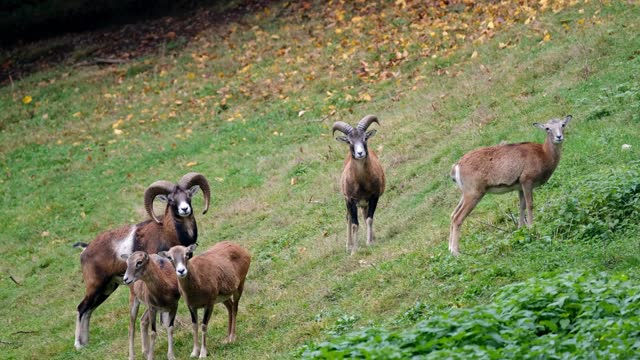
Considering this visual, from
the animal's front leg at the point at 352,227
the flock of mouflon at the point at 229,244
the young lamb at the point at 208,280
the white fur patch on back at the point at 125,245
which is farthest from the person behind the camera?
the white fur patch on back at the point at 125,245

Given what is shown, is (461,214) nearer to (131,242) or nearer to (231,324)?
(231,324)

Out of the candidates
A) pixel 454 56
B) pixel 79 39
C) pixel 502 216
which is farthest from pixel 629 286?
pixel 79 39

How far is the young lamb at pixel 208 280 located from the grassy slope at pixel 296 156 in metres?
0.46

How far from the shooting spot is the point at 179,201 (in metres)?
17.6

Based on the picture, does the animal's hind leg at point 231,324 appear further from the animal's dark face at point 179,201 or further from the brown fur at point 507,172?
the brown fur at point 507,172

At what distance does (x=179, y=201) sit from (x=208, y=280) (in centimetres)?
298

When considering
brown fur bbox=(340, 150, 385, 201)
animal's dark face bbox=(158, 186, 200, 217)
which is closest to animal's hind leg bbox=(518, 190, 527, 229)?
brown fur bbox=(340, 150, 385, 201)

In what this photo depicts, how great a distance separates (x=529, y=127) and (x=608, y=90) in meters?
1.82

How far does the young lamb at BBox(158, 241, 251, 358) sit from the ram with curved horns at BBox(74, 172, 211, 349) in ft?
5.95

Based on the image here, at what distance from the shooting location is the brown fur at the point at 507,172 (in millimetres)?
14797

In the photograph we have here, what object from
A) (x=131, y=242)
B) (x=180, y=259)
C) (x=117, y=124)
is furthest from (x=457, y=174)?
(x=117, y=124)

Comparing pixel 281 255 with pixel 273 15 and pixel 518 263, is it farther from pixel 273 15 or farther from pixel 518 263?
pixel 273 15

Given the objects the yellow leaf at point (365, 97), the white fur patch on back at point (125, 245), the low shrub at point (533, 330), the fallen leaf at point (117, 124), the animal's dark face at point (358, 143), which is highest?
the low shrub at point (533, 330)

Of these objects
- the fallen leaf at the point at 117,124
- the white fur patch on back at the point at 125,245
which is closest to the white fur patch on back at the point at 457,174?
the white fur patch on back at the point at 125,245
